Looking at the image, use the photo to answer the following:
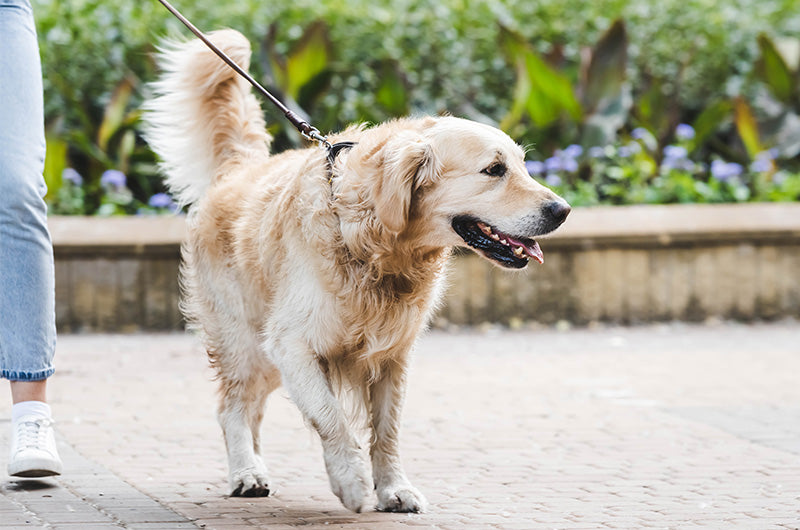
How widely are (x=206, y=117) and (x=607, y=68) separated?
5411mm

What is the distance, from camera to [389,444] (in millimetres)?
4371

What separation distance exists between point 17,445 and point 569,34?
794 centimetres

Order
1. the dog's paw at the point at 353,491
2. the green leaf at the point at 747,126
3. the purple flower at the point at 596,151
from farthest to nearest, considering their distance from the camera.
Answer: the green leaf at the point at 747,126
the purple flower at the point at 596,151
the dog's paw at the point at 353,491

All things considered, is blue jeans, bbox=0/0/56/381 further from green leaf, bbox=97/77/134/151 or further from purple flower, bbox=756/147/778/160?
purple flower, bbox=756/147/778/160


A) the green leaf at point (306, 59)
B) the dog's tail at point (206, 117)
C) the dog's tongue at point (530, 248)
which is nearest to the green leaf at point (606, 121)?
the green leaf at point (306, 59)

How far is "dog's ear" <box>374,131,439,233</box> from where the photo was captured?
399cm

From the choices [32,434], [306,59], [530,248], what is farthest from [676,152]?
[32,434]

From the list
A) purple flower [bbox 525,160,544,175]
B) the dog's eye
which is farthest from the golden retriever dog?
purple flower [bbox 525,160,544,175]

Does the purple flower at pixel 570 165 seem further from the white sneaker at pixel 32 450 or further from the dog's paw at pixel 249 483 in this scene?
the white sneaker at pixel 32 450

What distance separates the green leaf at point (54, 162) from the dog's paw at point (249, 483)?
539 centimetres

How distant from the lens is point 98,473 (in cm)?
463

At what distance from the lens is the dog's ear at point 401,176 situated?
3.99 metres

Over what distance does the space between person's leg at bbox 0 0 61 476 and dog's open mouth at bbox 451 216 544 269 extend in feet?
4.91

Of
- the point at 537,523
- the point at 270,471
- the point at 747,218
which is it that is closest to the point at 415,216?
the point at 537,523
